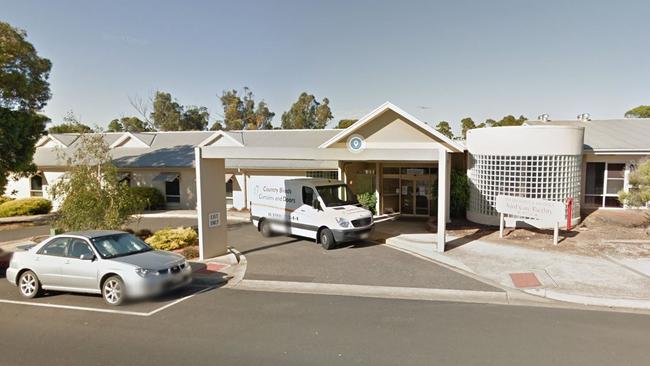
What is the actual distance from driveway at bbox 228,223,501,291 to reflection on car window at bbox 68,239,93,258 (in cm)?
359

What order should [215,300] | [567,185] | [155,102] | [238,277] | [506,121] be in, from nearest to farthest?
1. [215,300]
2. [238,277]
3. [567,185]
4. [506,121]
5. [155,102]

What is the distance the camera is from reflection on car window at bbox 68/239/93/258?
784cm

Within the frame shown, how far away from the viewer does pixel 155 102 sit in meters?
65.4

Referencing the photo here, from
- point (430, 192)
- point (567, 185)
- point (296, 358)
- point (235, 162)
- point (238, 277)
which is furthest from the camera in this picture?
point (235, 162)

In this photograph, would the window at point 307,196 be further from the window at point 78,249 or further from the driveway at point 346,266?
the window at point 78,249

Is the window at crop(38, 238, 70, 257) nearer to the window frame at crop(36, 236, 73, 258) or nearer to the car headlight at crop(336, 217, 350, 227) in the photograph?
the window frame at crop(36, 236, 73, 258)

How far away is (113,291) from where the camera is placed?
7.48m

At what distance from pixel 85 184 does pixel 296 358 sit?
10.4 metres

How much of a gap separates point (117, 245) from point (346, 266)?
18.5 feet

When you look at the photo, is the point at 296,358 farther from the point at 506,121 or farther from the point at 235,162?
the point at 506,121

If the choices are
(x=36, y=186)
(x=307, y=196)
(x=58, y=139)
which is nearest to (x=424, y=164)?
(x=307, y=196)

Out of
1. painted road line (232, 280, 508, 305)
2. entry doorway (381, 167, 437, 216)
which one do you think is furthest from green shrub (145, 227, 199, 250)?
entry doorway (381, 167, 437, 216)

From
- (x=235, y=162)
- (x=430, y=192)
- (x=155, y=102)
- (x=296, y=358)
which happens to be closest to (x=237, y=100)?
(x=155, y=102)

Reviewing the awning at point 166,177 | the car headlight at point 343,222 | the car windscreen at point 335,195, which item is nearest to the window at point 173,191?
the awning at point 166,177
